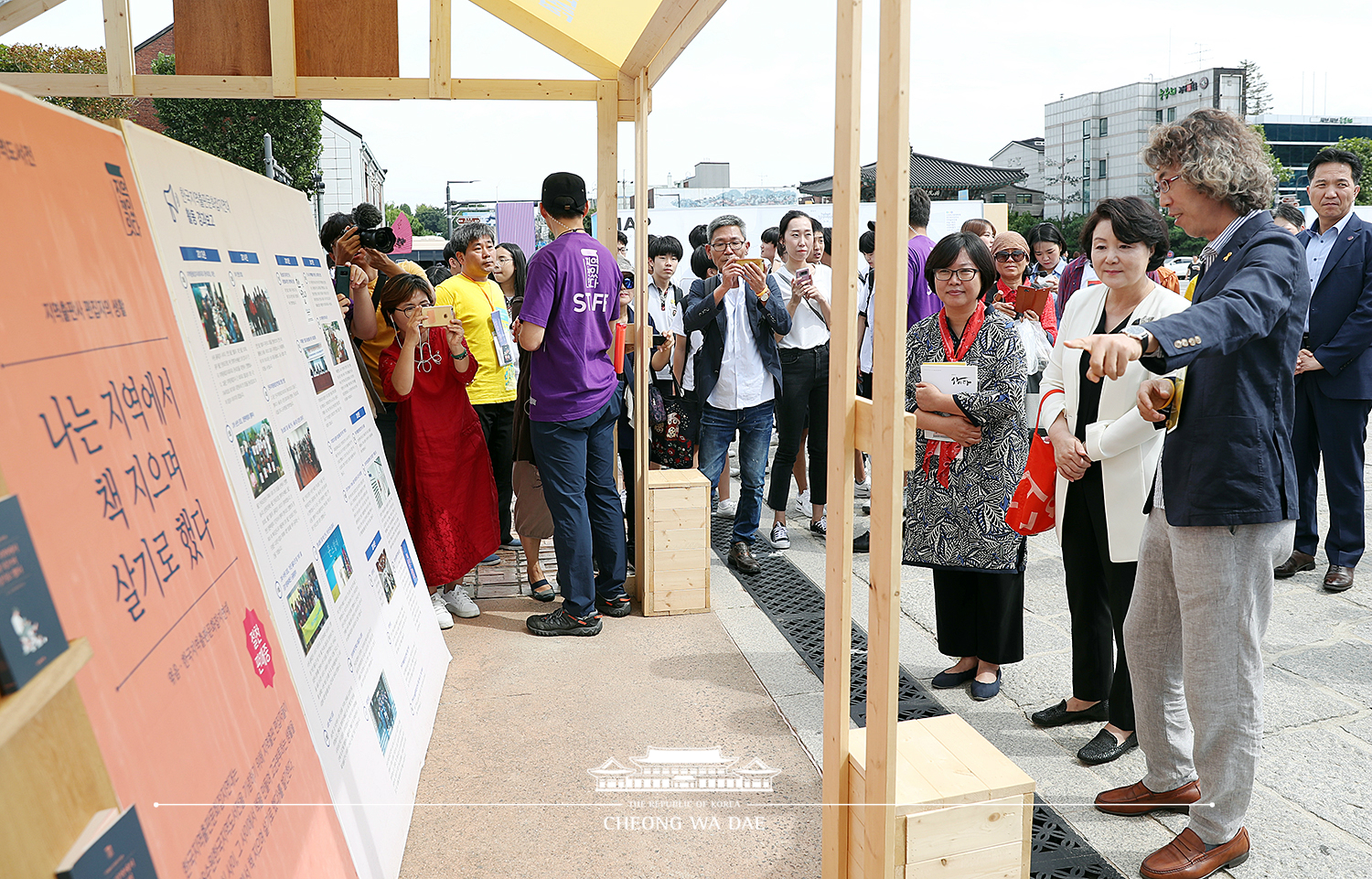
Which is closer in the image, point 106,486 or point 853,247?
point 106,486

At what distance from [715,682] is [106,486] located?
2760 mm

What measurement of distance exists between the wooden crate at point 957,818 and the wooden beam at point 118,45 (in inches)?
189

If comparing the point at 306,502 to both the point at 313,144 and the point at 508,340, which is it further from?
the point at 313,144

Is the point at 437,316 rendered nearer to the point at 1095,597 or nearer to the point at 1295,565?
the point at 1095,597

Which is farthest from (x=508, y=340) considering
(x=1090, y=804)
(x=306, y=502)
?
(x=1090, y=804)

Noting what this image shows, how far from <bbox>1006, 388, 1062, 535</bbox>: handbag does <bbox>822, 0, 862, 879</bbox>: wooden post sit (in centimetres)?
124

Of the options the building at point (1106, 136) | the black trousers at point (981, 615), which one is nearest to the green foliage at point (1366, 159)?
the building at point (1106, 136)

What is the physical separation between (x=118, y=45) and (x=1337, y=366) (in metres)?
6.53

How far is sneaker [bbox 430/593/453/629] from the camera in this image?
4527 millimetres

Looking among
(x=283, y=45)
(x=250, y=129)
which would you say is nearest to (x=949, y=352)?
(x=283, y=45)

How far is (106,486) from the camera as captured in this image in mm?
1521

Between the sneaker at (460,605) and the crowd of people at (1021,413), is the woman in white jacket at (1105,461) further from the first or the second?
the sneaker at (460,605)

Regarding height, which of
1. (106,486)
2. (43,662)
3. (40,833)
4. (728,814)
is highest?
(106,486)

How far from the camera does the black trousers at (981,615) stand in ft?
11.7
